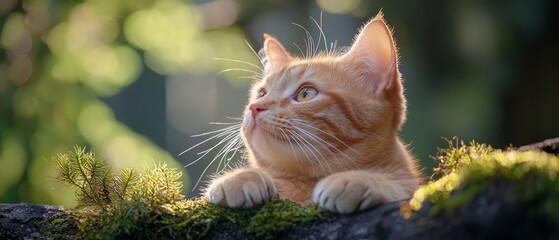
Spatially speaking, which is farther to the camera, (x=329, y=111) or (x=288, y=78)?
(x=288, y=78)

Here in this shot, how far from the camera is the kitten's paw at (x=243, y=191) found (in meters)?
1.52

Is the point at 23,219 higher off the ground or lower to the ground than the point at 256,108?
lower

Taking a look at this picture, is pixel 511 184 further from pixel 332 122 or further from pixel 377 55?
pixel 377 55

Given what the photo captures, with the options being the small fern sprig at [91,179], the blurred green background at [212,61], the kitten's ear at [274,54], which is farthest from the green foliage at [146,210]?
the blurred green background at [212,61]

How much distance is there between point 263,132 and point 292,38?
8.79ft

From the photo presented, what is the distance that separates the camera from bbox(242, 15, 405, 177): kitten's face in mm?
1912

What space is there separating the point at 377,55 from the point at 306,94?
0.95 feet

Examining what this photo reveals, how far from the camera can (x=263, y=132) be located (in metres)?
1.95

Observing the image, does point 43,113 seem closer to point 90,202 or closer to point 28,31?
point 28,31

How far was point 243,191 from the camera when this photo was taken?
1537 mm

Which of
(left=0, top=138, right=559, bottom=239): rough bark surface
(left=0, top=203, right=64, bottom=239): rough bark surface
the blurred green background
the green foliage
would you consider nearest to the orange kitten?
the green foliage

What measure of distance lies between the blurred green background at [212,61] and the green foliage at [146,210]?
1.44 metres

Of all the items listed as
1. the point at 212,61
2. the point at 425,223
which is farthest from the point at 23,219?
the point at 212,61

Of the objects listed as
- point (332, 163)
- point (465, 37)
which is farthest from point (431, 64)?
point (332, 163)
